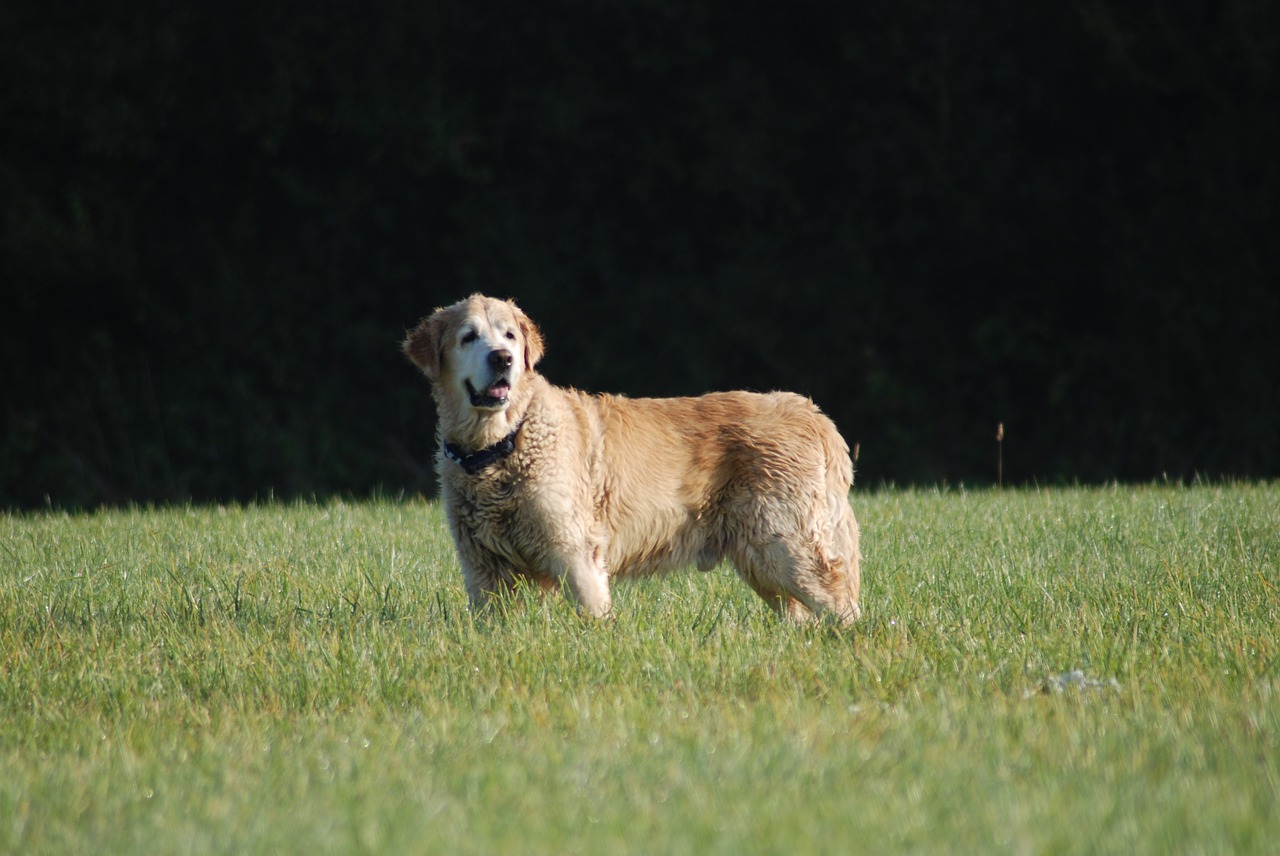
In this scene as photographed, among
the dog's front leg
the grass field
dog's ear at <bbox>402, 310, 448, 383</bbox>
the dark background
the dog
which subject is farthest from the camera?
the dark background

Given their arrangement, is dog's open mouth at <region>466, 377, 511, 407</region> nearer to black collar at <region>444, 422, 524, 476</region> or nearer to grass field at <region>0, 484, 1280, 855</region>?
black collar at <region>444, 422, 524, 476</region>

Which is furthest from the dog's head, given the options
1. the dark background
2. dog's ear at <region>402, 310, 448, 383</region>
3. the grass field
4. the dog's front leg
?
the dark background

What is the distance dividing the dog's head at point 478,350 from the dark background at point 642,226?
8.62 meters

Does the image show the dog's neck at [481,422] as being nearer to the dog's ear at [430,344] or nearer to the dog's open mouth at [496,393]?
the dog's open mouth at [496,393]

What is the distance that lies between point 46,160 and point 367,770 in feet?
40.5

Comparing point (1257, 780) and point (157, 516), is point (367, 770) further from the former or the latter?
point (157, 516)

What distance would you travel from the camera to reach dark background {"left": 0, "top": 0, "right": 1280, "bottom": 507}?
13.9 meters

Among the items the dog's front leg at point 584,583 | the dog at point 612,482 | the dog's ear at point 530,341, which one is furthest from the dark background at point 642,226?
the dog's front leg at point 584,583

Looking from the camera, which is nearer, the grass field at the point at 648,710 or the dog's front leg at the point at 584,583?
the grass field at the point at 648,710

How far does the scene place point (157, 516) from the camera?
32.0ft

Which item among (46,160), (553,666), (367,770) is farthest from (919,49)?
(367,770)

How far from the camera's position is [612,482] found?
5.80 metres

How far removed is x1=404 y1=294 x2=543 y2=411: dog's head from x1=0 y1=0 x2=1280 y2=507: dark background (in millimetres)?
8618

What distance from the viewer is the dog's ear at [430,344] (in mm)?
5945
